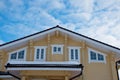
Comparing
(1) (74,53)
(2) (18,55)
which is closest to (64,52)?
(1) (74,53)

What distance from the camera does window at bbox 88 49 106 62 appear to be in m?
16.2

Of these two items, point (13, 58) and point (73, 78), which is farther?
point (13, 58)

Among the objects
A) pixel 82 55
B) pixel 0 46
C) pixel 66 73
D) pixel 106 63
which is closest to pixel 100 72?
pixel 106 63

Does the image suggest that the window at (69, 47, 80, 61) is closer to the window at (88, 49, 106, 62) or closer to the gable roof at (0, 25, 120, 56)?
the window at (88, 49, 106, 62)

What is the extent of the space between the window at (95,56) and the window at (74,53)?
988 millimetres

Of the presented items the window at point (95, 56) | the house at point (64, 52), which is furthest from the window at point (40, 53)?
the window at point (95, 56)

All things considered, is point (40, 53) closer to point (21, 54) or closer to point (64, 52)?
point (21, 54)

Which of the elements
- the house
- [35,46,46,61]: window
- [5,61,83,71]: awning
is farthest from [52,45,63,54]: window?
[5,61,83,71]: awning

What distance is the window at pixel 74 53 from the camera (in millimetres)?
16266

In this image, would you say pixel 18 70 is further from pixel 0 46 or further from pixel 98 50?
pixel 98 50

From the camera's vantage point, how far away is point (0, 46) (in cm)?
1605

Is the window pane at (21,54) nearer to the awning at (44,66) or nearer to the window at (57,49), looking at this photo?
the window at (57,49)

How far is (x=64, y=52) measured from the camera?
16.4 meters

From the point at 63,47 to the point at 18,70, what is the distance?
4855 millimetres
